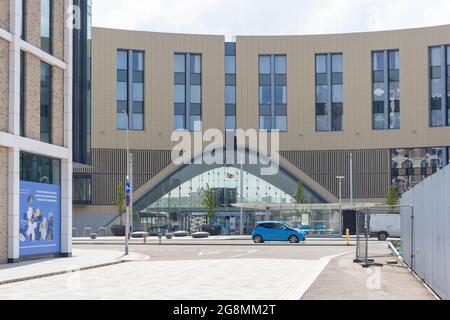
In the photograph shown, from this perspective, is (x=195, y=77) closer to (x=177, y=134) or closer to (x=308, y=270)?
(x=177, y=134)

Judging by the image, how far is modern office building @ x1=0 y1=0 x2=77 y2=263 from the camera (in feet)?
91.1

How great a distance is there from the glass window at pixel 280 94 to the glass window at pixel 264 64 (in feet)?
6.81

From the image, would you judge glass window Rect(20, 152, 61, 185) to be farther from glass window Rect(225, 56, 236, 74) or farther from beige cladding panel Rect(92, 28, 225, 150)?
glass window Rect(225, 56, 236, 74)

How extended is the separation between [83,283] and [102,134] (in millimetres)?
58637

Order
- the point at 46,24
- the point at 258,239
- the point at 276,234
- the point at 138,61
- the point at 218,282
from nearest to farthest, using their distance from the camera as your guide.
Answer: the point at 218,282, the point at 46,24, the point at 276,234, the point at 258,239, the point at 138,61

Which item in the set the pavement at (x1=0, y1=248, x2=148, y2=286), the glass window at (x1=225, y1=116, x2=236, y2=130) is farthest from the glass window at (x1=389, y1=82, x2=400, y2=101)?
the pavement at (x1=0, y1=248, x2=148, y2=286)

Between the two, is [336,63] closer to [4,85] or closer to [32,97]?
[32,97]

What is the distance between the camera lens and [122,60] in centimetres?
7869

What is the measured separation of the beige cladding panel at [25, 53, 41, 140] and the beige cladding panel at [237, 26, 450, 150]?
1961 inches

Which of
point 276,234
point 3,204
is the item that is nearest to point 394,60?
point 276,234

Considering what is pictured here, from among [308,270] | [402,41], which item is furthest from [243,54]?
[308,270]

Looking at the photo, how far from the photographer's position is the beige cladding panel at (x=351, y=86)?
250 feet

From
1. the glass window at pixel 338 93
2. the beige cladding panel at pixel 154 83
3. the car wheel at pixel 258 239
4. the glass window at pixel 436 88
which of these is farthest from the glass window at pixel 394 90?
the car wheel at pixel 258 239

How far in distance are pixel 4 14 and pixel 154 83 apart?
51.0m
